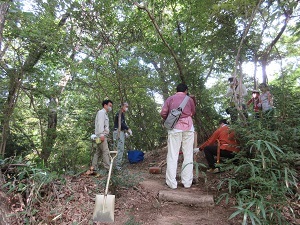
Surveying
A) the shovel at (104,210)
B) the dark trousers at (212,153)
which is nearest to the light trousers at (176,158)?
the dark trousers at (212,153)

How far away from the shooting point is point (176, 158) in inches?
182

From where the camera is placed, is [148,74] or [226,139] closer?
[226,139]

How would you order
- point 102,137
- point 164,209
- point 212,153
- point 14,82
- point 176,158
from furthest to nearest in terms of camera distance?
point 14,82, point 102,137, point 212,153, point 176,158, point 164,209

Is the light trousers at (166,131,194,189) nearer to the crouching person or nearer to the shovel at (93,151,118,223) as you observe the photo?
the crouching person

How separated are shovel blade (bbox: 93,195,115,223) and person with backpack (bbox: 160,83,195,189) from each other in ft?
5.42

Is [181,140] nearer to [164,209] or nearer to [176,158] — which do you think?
[176,158]

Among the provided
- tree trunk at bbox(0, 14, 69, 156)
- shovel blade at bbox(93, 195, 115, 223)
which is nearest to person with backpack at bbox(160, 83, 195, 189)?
shovel blade at bbox(93, 195, 115, 223)

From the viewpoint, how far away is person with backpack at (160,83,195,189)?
457 centimetres

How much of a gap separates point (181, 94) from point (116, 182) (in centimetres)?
224

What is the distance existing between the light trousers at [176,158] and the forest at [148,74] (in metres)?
0.85

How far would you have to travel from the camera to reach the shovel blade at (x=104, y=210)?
3182 mm

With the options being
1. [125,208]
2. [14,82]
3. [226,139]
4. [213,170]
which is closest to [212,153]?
[213,170]

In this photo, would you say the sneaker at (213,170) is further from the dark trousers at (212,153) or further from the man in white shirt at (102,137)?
the man in white shirt at (102,137)

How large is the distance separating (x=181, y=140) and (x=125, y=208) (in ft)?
5.70
